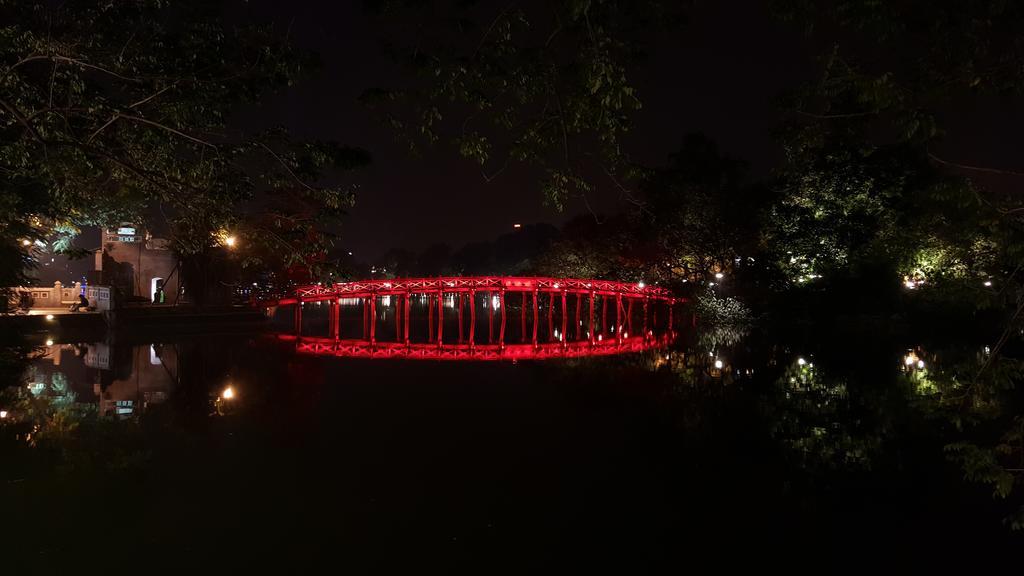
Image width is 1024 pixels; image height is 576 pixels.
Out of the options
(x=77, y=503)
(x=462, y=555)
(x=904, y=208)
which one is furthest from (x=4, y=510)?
(x=904, y=208)

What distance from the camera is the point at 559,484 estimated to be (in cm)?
640

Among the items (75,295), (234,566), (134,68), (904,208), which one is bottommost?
(234,566)

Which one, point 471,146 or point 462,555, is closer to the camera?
point 462,555

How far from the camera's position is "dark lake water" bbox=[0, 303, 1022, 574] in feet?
15.9

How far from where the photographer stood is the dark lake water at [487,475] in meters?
4.85

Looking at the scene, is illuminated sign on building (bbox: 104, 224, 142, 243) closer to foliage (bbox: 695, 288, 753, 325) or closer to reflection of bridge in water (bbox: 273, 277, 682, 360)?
reflection of bridge in water (bbox: 273, 277, 682, 360)

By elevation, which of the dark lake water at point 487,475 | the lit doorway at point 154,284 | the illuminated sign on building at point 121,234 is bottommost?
the dark lake water at point 487,475

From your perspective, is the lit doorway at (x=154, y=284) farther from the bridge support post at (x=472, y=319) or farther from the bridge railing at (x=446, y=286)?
the bridge support post at (x=472, y=319)

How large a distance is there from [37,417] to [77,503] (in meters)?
4.42

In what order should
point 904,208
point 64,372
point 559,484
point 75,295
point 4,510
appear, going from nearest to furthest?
point 4,510 < point 559,484 < point 64,372 < point 904,208 < point 75,295

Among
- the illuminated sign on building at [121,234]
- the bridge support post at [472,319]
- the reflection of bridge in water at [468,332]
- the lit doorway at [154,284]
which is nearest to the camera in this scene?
the reflection of bridge in water at [468,332]

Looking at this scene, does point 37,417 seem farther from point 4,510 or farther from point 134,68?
point 134,68

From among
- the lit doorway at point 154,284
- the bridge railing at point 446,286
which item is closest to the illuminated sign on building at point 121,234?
the lit doorway at point 154,284

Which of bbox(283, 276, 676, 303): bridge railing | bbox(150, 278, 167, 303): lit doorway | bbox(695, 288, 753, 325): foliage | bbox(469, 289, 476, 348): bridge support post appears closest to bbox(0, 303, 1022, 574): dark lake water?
bbox(469, 289, 476, 348): bridge support post
